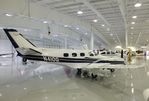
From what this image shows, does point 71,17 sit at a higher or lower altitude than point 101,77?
higher

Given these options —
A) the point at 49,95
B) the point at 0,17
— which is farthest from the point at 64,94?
the point at 0,17

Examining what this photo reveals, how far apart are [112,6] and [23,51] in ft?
22.5

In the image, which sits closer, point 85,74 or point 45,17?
point 85,74

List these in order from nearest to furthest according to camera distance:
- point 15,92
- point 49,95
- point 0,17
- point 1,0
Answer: point 49,95 < point 15,92 < point 1,0 < point 0,17

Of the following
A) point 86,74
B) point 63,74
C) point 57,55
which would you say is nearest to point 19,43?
point 57,55

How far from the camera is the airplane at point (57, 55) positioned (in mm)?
9047

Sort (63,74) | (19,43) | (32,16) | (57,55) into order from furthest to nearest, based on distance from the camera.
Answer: (32,16)
(63,74)
(57,55)
(19,43)

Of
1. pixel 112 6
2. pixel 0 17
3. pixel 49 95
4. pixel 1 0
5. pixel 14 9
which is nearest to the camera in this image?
pixel 49 95

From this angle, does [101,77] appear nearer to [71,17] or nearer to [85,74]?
[85,74]

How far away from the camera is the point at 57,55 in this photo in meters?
9.64

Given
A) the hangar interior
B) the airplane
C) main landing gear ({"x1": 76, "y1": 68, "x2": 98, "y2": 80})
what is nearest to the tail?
the airplane

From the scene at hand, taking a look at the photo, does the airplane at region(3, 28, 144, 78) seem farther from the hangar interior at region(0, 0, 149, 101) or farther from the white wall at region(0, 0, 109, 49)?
the white wall at region(0, 0, 109, 49)

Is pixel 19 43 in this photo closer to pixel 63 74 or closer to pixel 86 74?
pixel 63 74

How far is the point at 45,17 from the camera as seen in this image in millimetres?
11820
